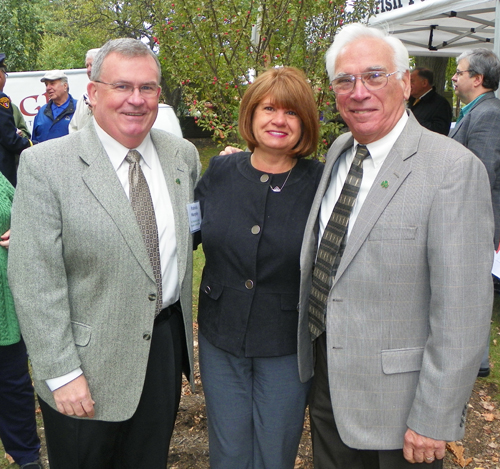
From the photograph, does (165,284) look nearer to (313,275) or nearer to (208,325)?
(208,325)

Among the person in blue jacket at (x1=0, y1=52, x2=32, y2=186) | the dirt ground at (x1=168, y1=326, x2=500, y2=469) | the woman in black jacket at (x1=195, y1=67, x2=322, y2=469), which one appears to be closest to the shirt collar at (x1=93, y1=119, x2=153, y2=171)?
the woman in black jacket at (x1=195, y1=67, x2=322, y2=469)

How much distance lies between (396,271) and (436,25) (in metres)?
6.65

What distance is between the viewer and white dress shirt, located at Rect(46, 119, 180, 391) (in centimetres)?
221

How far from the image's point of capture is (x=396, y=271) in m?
1.90

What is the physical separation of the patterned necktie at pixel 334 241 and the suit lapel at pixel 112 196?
27.1 inches

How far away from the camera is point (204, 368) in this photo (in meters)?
2.55

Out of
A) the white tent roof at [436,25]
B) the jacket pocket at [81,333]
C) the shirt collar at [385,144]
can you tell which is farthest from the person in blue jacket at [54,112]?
the shirt collar at [385,144]

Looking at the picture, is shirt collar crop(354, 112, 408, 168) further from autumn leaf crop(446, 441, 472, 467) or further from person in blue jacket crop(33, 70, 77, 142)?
person in blue jacket crop(33, 70, 77, 142)

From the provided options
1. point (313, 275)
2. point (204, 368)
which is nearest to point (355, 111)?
point (313, 275)

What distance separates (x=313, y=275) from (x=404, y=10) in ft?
14.7

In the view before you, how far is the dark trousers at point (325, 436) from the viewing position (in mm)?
2268

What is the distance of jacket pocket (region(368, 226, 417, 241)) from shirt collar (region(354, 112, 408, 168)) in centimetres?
31

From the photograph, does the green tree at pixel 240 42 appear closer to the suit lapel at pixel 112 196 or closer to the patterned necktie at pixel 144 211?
the patterned necktie at pixel 144 211

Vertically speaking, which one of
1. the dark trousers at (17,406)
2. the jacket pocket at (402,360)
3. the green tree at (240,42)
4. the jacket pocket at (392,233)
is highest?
the green tree at (240,42)
